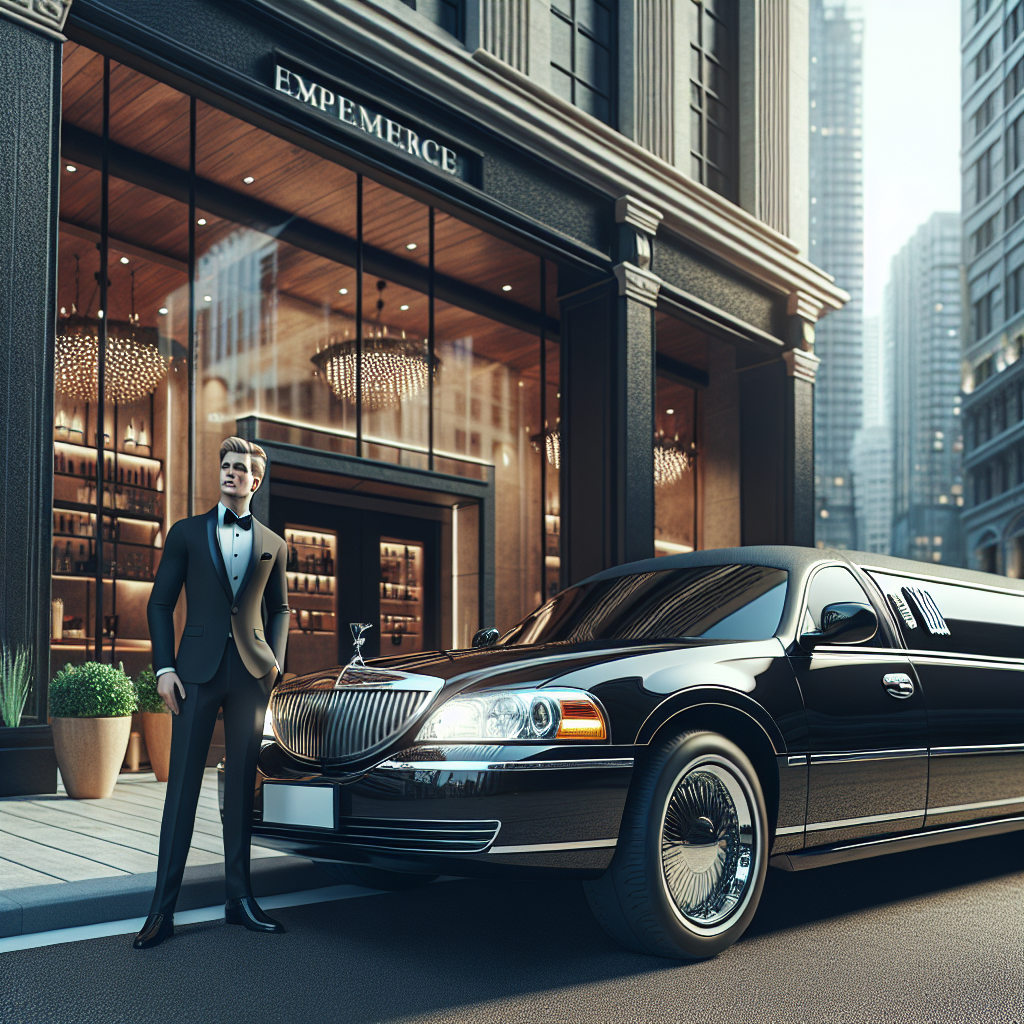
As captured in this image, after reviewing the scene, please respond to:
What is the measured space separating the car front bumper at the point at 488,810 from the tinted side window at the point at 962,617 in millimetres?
2114

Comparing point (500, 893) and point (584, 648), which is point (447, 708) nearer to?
point (584, 648)

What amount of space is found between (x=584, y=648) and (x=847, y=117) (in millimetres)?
182857

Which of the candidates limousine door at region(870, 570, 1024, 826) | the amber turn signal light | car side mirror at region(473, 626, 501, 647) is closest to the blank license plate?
the amber turn signal light

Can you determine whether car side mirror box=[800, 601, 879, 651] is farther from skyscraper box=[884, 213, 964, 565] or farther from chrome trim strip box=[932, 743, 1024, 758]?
skyscraper box=[884, 213, 964, 565]

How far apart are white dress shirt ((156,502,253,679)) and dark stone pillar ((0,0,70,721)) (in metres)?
3.81

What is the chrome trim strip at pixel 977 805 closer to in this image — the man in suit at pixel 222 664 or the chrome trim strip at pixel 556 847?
the chrome trim strip at pixel 556 847

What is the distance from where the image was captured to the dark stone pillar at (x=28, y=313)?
7562 millimetres

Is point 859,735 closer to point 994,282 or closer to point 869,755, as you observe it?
point 869,755

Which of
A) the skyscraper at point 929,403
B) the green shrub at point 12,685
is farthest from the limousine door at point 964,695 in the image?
the skyscraper at point 929,403

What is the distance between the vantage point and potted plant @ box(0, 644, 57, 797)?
729 centimetres

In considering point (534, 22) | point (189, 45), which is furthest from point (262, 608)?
point (534, 22)

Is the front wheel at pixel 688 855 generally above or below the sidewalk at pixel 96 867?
above

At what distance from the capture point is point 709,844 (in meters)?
4.14

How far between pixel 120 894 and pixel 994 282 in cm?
8543
